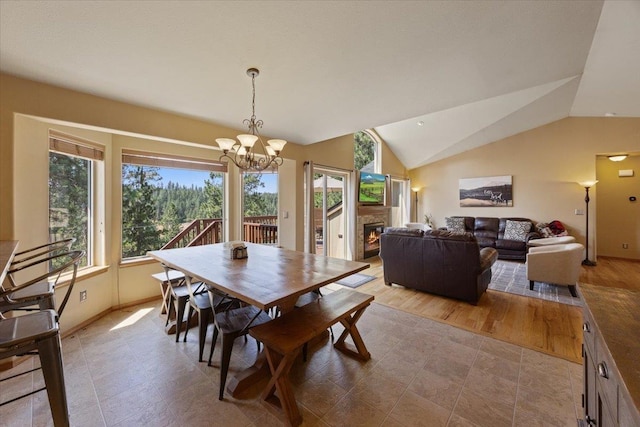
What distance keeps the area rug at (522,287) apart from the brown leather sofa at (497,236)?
631 millimetres

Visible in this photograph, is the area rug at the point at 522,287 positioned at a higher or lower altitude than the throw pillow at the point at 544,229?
lower

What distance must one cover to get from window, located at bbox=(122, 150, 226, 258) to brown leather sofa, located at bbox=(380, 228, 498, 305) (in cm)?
280

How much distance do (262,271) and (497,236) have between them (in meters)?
6.19

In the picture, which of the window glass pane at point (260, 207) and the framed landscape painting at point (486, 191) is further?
the framed landscape painting at point (486, 191)

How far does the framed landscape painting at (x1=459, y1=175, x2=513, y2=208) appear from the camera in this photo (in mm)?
6316

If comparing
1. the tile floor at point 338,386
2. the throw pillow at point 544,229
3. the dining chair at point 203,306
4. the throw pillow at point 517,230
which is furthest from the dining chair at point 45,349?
the throw pillow at point 544,229

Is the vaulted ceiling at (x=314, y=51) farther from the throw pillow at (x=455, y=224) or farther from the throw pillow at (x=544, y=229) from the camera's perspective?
the throw pillow at (x=455, y=224)

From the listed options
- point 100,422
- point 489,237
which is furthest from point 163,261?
point 489,237

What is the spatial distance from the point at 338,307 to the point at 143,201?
3.08 metres

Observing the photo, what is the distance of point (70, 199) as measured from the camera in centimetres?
279

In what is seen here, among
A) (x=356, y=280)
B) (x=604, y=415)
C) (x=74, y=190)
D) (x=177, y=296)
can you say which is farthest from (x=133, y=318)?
(x=604, y=415)

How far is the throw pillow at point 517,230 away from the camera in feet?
18.4

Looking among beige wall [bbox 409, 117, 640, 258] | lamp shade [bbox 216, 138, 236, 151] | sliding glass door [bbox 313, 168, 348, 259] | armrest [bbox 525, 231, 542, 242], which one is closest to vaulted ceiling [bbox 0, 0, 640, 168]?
lamp shade [bbox 216, 138, 236, 151]

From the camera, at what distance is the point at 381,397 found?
173cm
